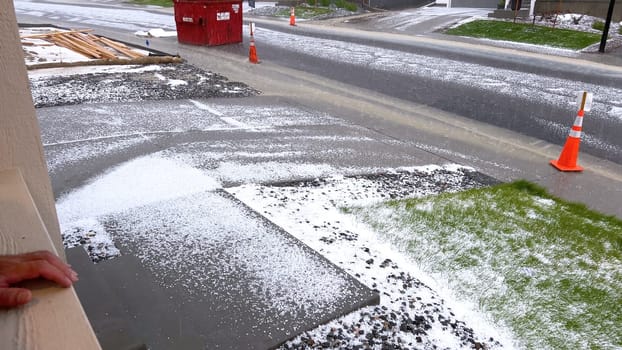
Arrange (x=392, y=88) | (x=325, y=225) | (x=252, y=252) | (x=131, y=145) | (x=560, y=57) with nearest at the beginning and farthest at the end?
(x=252, y=252) < (x=325, y=225) < (x=131, y=145) < (x=392, y=88) < (x=560, y=57)

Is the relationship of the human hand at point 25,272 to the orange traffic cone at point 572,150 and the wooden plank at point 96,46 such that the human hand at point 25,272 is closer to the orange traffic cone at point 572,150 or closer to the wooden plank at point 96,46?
the orange traffic cone at point 572,150

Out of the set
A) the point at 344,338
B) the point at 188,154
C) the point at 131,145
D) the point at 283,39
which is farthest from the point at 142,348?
the point at 283,39

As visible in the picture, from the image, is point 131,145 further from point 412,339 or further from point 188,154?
point 412,339

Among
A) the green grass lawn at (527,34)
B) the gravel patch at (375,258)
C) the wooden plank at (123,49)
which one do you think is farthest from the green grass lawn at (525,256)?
the green grass lawn at (527,34)

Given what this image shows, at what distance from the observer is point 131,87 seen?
349 inches

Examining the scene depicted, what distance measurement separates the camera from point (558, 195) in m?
5.30

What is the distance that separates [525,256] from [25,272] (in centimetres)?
347

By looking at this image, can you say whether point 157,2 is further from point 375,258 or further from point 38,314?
point 38,314

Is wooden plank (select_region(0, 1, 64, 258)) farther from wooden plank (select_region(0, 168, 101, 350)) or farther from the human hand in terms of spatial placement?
the human hand

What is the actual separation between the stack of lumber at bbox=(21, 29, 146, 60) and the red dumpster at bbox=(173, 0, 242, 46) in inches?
95.4

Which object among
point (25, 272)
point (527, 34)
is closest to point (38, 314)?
point (25, 272)

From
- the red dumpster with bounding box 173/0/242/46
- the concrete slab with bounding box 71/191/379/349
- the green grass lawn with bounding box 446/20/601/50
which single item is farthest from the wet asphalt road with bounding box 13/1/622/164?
the concrete slab with bounding box 71/191/379/349

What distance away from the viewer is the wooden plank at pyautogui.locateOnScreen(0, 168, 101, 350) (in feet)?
4.56

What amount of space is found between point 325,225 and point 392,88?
6890mm
